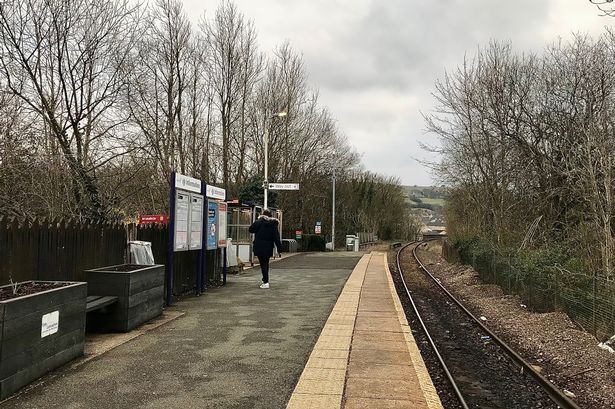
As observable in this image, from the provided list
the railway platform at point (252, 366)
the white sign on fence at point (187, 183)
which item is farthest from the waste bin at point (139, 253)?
the white sign on fence at point (187, 183)

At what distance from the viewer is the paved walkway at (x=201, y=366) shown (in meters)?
4.40

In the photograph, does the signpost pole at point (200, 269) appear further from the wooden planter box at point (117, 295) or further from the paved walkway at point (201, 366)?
the wooden planter box at point (117, 295)

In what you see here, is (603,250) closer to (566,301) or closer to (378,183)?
(566,301)

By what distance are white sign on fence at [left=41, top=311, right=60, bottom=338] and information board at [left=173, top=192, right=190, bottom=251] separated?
14.5 ft

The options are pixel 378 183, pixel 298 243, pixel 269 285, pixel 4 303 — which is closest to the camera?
pixel 4 303

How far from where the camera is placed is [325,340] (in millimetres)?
6816

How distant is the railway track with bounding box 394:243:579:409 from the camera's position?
5887 millimetres

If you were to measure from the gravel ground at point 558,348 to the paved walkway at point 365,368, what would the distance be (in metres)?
1.91

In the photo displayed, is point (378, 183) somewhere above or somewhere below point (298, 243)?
above

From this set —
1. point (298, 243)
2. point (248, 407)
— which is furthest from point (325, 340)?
point (298, 243)

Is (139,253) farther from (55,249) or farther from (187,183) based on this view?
(55,249)

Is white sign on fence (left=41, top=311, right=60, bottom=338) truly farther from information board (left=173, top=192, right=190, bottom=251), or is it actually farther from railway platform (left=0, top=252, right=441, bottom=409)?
information board (left=173, top=192, right=190, bottom=251)

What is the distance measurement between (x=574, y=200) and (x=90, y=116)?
13.9m

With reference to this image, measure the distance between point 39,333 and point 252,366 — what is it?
6.70 ft
